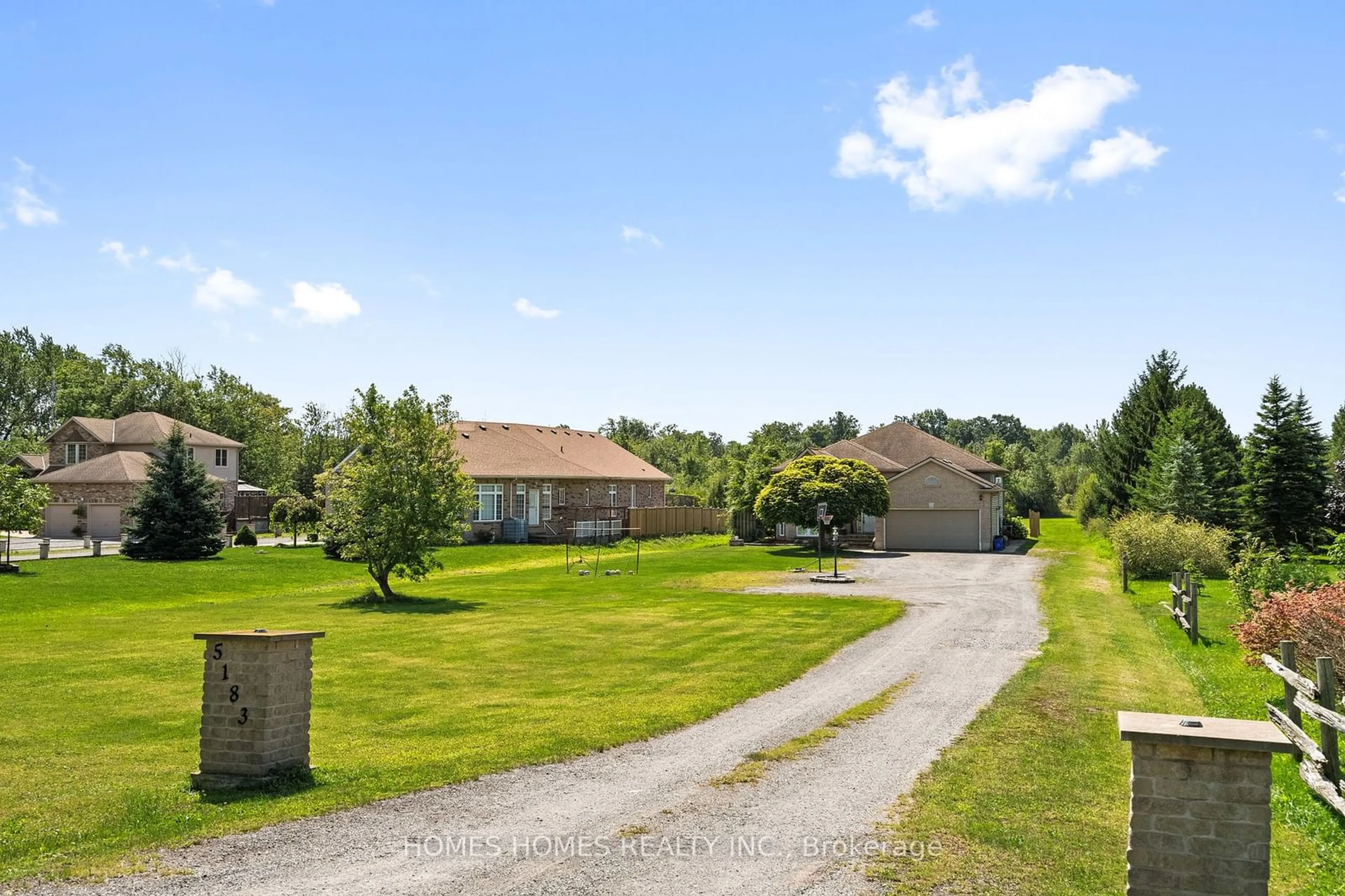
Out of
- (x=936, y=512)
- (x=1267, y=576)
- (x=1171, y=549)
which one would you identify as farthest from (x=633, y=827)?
(x=936, y=512)

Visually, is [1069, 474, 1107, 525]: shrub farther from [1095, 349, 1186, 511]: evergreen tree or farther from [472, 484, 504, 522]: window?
[472, 484, 504, 522]: window

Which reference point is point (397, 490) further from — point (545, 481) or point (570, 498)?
point (570, 498)

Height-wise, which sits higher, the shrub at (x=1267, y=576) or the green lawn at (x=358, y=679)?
the shrub at (x=1267, y=576)

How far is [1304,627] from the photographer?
44.1 ft

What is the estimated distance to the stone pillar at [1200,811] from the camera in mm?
5516

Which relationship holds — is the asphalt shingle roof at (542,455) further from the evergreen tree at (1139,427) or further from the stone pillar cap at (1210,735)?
the stone pillar cap at (1210,735)

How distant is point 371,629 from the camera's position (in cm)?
2138

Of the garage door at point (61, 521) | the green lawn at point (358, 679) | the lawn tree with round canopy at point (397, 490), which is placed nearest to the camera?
the green lawn at point (358, 679)

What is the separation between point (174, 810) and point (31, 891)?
1766 millimetres

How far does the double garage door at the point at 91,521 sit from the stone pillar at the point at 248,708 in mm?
51029

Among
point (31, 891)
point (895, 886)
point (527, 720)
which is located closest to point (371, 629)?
→ point (527, 720)

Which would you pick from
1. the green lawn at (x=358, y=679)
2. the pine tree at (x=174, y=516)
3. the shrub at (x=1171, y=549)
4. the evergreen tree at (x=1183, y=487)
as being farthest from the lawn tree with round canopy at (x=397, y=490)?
the evergreen tree at (x=1183, y=487)

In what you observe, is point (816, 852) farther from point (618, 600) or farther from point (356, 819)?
point (618, 600)

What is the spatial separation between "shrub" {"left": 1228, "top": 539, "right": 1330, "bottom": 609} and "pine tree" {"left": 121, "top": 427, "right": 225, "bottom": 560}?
123 ft
